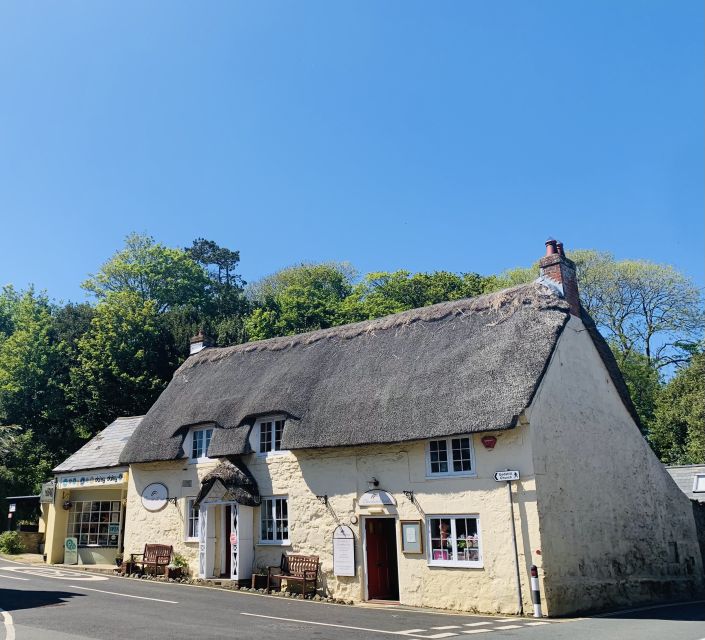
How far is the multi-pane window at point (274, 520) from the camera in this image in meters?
18.0

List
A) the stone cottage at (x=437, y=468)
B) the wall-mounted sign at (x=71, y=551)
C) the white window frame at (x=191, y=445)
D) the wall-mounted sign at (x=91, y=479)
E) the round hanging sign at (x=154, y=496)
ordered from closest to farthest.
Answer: the stone cottage at (x=437, y=468), the white window frame at (x=191, y=445), the round hanging sign at (x=154, y=496), the wall-mounted sign at (x=91, y=479), the wall-mounted sign at (x=71, y=551)

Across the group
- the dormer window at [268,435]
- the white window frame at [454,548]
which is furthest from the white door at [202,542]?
the white window frame at [454,548]

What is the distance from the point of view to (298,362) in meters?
20.6

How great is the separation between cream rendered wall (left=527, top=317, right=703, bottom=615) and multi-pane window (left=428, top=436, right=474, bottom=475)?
5.31 feet

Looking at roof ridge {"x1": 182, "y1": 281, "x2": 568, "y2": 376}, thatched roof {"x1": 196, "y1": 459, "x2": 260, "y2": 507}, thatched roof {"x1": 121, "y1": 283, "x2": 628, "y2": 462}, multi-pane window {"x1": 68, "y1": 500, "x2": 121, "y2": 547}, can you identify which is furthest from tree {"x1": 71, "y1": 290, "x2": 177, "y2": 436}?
thatched roof {"x1": 196, "y1": 459, "x2": 260, "y2": 507}

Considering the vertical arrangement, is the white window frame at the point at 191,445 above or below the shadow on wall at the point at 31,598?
above

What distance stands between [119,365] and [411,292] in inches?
761

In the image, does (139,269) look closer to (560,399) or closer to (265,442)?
(265,442)

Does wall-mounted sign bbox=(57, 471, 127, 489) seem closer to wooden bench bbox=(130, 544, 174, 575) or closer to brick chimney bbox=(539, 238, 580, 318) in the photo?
wooden bench bbox=(130, 544, 174, 575)

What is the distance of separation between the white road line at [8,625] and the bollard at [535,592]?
9.59m

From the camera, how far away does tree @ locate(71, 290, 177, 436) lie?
1342 inches

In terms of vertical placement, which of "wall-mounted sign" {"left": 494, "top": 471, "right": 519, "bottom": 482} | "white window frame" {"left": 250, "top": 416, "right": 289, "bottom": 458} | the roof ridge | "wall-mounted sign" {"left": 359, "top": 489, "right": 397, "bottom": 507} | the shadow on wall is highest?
the roof ridge

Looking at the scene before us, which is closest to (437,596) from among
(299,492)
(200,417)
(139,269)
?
(299,492)

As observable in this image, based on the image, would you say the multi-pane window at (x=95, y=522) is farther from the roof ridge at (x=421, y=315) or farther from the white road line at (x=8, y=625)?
the white road line at (x=8, y=625)
